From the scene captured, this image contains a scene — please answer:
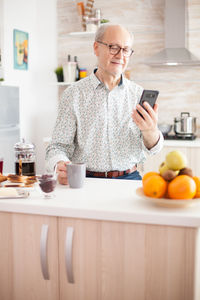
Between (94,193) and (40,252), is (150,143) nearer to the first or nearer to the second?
(94,193)

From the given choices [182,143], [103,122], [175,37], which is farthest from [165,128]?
[103,122]

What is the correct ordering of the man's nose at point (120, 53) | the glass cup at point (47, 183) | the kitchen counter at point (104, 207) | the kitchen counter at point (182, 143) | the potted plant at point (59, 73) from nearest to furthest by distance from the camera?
the kitchen counter at point (104, 207), the glass cup at point (47, 183), the man's nose at point (120, 53), the kitchen counter at point (182, 143), the potted plant at point (59, 73)

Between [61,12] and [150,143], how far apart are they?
3272 millimetres

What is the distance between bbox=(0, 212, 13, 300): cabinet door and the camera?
5.30 feet

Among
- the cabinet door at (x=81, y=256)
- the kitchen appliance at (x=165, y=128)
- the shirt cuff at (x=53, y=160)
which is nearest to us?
the cabinet door at (x=81, y=256)

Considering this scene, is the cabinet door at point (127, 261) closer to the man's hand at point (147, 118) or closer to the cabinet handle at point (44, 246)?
the cabinet handle at point (44, 246)

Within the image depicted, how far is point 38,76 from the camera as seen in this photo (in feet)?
16.5

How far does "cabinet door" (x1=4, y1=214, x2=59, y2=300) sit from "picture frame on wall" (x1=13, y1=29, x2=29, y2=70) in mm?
3274

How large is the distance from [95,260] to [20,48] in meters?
3.60

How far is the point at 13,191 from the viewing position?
172 cm

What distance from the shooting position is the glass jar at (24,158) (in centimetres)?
203

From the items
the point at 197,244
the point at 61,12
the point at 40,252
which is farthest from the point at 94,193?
the point at 61,12

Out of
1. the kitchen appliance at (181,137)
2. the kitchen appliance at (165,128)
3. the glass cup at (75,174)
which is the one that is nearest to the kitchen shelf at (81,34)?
the kitchen appliance at (165,128)

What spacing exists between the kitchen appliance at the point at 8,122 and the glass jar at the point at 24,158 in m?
2.18
